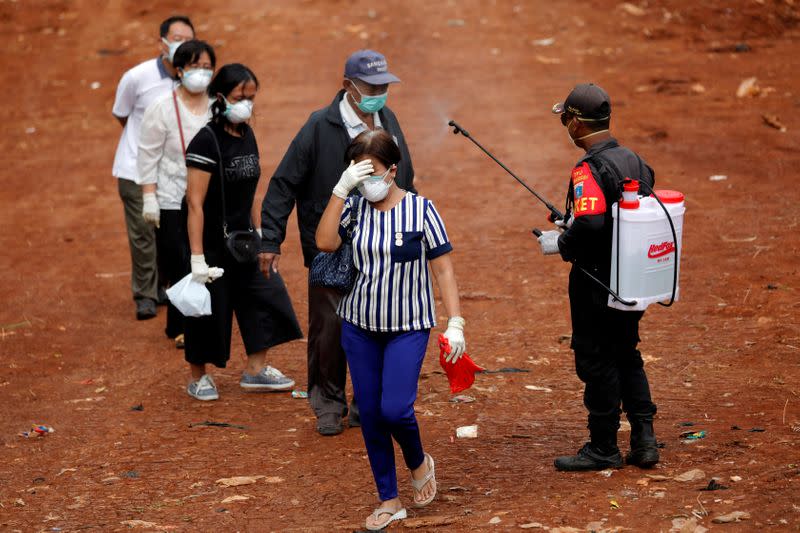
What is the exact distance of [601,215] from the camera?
5199mm

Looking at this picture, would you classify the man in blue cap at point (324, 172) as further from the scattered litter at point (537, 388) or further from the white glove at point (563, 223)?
the scattered litter at point (537, 388)

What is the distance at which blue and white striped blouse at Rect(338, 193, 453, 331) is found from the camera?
508 cm

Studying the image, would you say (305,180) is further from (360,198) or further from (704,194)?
(704,194)

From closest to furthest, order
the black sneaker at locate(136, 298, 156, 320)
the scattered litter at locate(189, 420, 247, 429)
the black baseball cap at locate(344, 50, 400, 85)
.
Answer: the black baseball cap at locate(344, 50, 400, 85) < the scattered litter at locate(189, 420, 247, 429) < the black sneaker at locate(136, 298, 156, 320)

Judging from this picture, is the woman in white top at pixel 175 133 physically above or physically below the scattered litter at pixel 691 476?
above

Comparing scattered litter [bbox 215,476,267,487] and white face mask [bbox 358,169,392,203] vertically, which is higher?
white face mask [bbox 358,169,392,203]

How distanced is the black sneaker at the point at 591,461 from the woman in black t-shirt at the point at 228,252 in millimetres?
2409

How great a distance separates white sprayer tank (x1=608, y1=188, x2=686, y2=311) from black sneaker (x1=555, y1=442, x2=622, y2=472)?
0.84m

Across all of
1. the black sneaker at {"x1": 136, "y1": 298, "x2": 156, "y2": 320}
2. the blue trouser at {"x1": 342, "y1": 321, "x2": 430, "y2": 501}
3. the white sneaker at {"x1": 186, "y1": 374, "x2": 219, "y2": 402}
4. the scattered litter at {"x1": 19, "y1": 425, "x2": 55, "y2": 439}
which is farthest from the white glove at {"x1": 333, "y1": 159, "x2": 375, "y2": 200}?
the black sneaker at {"x1": 136, "y1": 298, "x2": 156, "y2": 320}

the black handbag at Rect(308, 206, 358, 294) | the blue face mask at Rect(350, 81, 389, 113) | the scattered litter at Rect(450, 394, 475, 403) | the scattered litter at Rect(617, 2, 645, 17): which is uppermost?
the scattered litter at Rect(617, 2, 645, 17)

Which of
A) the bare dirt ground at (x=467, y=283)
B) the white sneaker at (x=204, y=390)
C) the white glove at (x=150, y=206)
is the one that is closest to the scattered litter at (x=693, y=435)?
the bare dirt ground at (x=467, y=283)

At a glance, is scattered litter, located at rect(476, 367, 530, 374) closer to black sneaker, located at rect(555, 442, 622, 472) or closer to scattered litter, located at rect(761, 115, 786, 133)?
black sneaker, located at rect(555, 442, 622, 472)

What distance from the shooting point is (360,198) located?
17.4ft

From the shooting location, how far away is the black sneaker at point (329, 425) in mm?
6605
